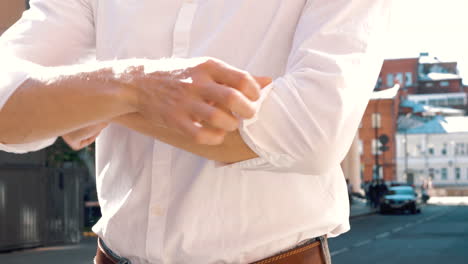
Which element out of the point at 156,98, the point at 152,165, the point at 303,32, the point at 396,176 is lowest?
the point at 396,176

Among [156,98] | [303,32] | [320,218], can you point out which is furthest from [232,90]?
[320,218]

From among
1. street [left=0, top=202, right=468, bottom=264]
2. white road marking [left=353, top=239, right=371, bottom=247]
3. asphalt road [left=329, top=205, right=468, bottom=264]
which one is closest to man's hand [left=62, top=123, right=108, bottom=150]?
street [left=0, top=202, right=468, bottom=264]

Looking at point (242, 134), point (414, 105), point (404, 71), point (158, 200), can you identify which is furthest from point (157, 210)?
point (404, 71)

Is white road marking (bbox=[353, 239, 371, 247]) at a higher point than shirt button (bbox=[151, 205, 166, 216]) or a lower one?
lower

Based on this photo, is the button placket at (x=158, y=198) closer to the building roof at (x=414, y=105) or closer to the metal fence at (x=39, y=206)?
the metal fence at (x=39, y=206)

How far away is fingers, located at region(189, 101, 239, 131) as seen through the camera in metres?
0.98

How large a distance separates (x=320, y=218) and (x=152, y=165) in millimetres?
307

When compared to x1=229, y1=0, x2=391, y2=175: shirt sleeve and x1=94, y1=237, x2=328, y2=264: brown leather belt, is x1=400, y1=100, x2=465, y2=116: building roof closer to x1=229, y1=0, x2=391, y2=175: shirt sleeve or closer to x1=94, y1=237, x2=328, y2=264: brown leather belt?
x1=94, y1=237, x2=328, y2=264: brown leather belt

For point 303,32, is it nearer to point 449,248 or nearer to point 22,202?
point 22,202

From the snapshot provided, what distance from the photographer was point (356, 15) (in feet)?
4.08

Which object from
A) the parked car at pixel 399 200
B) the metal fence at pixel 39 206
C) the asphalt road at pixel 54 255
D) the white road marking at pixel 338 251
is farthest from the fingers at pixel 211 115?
the parked car at pixel 399 200

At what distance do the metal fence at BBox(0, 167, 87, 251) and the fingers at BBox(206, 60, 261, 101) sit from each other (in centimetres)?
1373

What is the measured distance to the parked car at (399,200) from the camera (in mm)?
38469

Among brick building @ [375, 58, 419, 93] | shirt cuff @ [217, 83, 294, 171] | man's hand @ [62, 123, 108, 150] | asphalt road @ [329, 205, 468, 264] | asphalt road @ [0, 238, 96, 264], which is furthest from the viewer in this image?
Result: brick building @ [375, 58, 419, 93]
